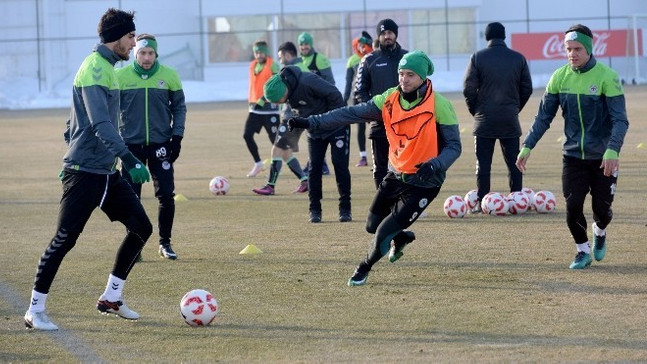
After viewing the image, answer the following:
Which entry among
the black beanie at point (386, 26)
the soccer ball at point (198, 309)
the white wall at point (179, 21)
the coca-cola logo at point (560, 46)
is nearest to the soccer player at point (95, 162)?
the soccer ball at point (198, 309)

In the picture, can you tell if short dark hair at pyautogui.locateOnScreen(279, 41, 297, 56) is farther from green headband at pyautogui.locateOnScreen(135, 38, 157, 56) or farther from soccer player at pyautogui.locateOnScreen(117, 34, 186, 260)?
green headband at pyautogui.locateOnScreen(135, 38, 157, 56)

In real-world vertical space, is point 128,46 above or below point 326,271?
above

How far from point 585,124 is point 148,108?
13.2ft

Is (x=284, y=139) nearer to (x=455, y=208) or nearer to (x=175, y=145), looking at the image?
(x=455, y=208)

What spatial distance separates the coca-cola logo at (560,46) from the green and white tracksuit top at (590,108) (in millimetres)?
39306

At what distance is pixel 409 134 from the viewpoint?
29.2ft

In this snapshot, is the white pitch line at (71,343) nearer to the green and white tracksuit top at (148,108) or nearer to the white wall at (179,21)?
the green and white tracksuit top at (148,108)

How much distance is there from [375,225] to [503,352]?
2613 mm

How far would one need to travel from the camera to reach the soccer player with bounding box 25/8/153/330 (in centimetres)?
774

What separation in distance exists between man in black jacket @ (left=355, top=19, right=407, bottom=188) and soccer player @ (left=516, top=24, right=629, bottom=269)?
134 inches

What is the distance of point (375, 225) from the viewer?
31.0 ft

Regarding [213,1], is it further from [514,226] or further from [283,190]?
[514,226]

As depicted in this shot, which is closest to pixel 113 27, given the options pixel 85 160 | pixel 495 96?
pixel 85 160

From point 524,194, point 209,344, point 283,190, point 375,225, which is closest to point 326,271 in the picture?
point 375,225
